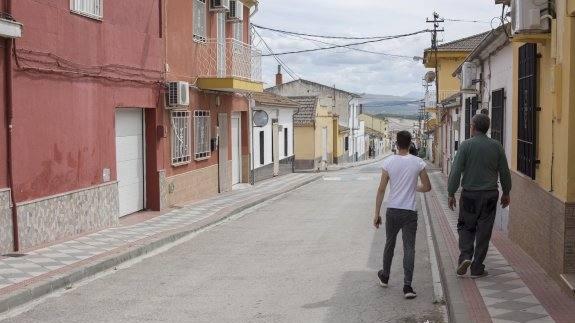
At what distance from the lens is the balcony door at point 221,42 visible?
1999 centimetres

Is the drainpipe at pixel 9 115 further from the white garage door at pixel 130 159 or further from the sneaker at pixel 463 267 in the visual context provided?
the sneaker at pixel 463 267

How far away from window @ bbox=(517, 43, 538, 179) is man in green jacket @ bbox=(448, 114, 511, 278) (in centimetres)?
115

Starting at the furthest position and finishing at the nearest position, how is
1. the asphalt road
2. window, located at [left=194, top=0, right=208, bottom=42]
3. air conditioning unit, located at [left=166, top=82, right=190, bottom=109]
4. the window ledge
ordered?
window, located at [left=194, top=0, right=208, bottom=42]
air conditioning unit, located at [left=166, top=82, right=190, bottom=109]
the window ledge
the asphalt road

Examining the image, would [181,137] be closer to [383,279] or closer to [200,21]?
[200,21]

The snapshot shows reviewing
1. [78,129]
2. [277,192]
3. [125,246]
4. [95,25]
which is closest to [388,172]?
[125,246]

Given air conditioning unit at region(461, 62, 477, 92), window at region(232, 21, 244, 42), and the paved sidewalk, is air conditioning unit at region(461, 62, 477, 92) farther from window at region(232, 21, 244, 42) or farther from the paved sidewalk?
window at region(232, 21, 244, 42)

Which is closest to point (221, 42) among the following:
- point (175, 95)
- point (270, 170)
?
point (175, 95)

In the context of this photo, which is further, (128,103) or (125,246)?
(128,103)

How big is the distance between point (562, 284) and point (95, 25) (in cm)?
904

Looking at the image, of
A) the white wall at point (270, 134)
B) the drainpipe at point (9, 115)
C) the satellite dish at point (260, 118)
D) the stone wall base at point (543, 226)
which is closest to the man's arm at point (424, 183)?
the stone wall base at point (543, 226)

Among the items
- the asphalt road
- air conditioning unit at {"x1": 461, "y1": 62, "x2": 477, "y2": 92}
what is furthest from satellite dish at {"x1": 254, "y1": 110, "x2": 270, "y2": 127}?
the asphalt road

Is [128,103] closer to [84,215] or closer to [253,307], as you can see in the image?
[84,215]

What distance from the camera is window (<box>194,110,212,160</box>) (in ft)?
63.1

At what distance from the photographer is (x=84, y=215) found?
12289 mm
